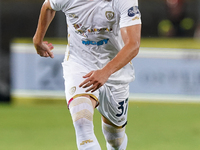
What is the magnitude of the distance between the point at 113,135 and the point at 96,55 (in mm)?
1066

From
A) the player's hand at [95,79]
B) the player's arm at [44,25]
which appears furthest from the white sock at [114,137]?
the player's hand at [95,79]

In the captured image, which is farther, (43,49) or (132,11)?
(43,49)

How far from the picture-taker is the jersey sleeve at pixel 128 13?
4.03 metres

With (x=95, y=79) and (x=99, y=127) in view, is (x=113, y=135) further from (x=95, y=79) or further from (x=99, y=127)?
(x=99, y=127)

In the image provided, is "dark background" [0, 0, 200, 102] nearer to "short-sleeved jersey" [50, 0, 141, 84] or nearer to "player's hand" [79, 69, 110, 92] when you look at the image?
"short-sleeved jersey" [50, 0, 141, 84]

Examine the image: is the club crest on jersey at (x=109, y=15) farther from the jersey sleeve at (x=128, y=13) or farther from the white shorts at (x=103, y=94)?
the white shorts at (x=103, y=94)

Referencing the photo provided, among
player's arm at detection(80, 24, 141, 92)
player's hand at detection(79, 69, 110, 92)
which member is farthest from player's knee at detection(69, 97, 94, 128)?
player's hand at detection(79, 69, 110, 92)

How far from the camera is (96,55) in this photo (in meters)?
4.71

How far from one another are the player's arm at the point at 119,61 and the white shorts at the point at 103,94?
46 centimetres

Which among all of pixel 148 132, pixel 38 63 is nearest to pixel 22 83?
pixel 38 63

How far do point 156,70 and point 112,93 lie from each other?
18.3ft

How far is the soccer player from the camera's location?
13.1 ft

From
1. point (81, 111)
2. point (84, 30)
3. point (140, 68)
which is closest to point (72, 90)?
point (81, 111)

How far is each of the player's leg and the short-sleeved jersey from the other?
1.89 ft
